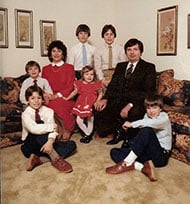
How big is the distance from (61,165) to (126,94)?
116 centimetres

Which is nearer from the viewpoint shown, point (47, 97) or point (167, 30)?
point (47, 97)

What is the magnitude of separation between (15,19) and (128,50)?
1.81 meters

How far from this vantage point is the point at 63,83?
353 cm

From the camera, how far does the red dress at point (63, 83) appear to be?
11.1ft

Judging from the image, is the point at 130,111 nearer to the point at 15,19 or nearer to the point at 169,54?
the point at 169,54

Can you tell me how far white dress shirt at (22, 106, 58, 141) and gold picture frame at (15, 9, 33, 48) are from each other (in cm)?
172

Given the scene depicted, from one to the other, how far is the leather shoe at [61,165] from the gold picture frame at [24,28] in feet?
7.03

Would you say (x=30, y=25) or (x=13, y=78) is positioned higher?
(x=30, y=25)

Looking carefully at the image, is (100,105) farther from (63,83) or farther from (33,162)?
(33,162)

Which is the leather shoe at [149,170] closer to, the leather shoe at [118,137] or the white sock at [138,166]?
the white sock at [138,166]

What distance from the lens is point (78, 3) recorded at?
14.7 feet

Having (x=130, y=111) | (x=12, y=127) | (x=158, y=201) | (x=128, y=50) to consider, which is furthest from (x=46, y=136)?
(x=128, y=50)

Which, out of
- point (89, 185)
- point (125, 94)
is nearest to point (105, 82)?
point (125, 94)

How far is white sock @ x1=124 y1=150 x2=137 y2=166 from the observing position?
2455 millimetres
